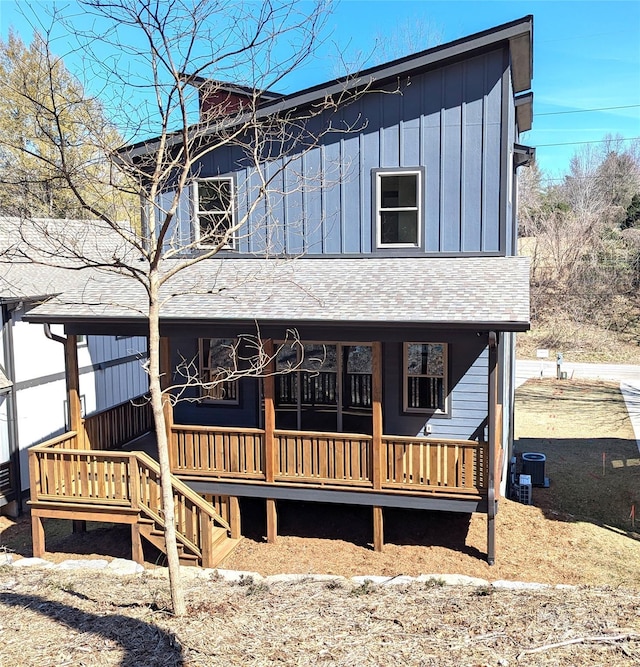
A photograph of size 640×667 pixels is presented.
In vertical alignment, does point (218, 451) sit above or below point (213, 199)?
below

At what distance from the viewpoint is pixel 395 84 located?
35.8ft

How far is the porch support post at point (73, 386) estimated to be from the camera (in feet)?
33.5

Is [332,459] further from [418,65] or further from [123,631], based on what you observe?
[418,65]

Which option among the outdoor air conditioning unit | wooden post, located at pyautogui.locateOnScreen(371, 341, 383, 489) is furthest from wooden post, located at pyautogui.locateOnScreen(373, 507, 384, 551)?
the outdoor air conditioning unit

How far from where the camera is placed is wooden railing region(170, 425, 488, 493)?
920cm

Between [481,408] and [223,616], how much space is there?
5.78 meters

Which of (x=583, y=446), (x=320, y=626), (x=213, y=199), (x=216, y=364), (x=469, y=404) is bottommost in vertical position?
(x=583, y=446)

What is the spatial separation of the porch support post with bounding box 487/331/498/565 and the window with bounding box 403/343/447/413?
66.8 inches

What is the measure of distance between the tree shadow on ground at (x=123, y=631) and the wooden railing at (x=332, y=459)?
346cm

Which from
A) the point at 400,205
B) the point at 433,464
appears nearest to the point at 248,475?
the point at 433,464

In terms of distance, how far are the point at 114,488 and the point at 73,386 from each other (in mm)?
1926

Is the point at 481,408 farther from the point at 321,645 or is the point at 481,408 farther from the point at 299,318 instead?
the point at 321,645

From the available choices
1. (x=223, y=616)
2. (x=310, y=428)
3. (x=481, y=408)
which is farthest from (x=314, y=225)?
(x=223, y=616)

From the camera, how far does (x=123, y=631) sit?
20.2 ft
